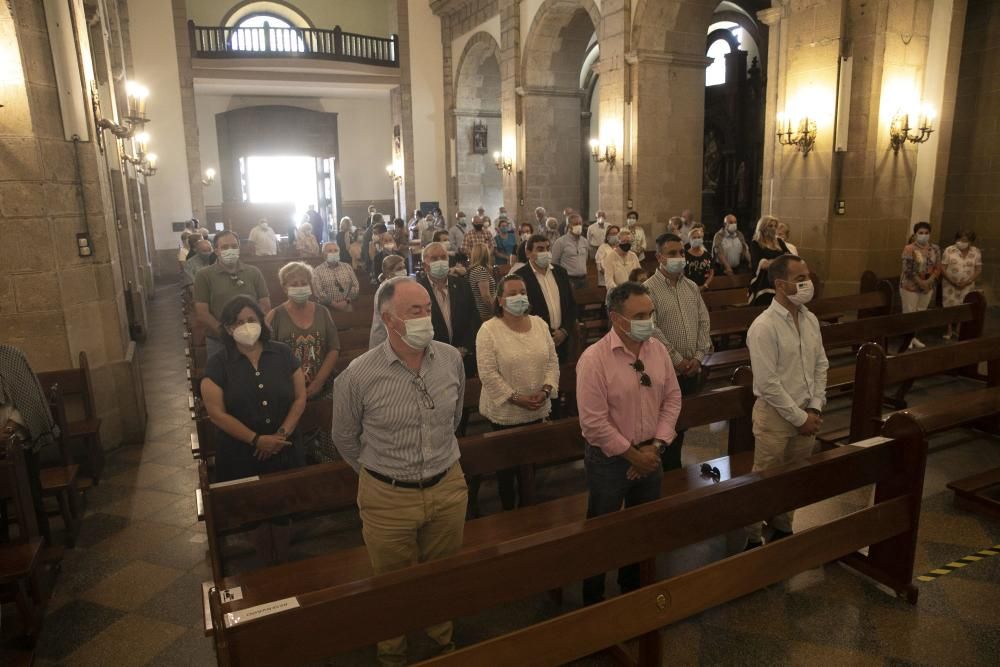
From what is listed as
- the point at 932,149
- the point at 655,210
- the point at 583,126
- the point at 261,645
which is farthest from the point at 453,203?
the point at 261,645

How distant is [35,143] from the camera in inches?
197

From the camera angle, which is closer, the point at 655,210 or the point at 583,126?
the point at 655,210

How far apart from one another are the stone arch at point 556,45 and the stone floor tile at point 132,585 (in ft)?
43.5

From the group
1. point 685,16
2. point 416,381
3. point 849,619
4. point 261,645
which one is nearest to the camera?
point 261,645

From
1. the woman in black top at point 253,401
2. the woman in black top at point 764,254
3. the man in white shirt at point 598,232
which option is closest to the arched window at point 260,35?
the man in white shirt at point 598,232

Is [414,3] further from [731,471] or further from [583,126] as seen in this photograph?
[731,471]

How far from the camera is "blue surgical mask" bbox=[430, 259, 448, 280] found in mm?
5113

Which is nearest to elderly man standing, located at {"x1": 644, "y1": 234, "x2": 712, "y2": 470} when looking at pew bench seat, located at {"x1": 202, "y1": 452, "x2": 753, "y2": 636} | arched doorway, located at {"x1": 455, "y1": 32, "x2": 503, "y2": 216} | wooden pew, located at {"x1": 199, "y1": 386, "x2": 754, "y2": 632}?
wooden pew, located at {"x1": 199, "y1": 386, "x2": 754, "y2": 632}

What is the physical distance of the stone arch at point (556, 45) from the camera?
1441 centimetres

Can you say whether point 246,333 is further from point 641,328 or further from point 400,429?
point 641,328

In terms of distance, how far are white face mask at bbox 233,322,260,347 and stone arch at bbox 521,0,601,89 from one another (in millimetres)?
12641

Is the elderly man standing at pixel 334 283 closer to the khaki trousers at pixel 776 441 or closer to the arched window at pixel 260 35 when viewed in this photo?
the khaki trousers at pixel 776 441

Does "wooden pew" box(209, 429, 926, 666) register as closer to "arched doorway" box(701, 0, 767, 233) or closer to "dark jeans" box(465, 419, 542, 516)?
"dark jeans" box(465, 419, 542, 516)

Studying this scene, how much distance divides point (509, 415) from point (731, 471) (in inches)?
52.9
